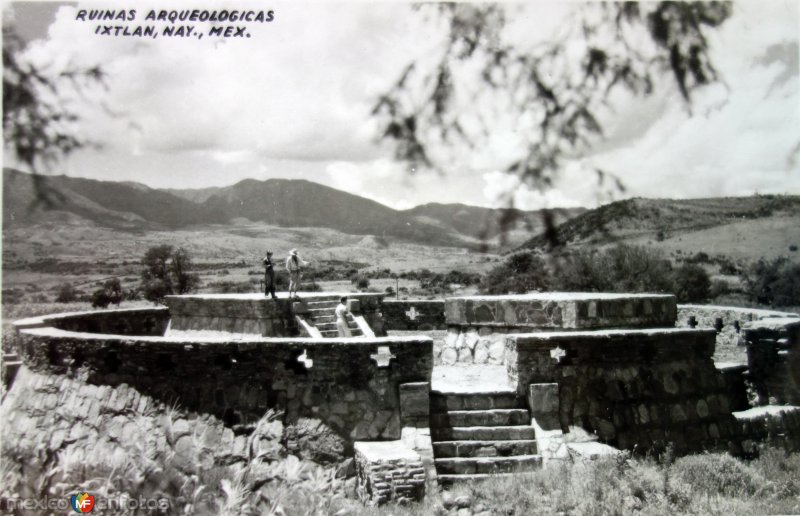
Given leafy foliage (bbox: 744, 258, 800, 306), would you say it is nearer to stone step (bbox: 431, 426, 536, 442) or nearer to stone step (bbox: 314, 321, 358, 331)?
stone step (bbox: 314, 321, 358, 331)

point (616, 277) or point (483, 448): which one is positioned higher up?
point (616, 277)

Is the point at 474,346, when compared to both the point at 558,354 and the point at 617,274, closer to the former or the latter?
the point at 558,354

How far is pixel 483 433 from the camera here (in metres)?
8.62

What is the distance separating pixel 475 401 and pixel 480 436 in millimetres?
519

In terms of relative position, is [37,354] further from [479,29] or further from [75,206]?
[75,206]

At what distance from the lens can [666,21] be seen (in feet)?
38.2

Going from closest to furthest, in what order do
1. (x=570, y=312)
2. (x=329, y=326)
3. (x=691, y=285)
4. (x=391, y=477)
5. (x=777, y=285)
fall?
(x=391, y=477) < (x=570, y=312) < (x=329, y=326) < (x=777, y=285) < (x=691, y=285)

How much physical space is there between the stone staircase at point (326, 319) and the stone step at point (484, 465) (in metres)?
5.64

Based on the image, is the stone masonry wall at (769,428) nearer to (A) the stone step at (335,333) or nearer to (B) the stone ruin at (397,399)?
(B) the stone ruin at (397,399)

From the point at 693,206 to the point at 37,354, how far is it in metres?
42.9

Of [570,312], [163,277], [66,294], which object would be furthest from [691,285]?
[66,294]

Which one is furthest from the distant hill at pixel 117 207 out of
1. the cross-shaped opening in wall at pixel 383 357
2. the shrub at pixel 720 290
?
the shrub at pixel 720 290

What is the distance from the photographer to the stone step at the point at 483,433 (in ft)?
28.1

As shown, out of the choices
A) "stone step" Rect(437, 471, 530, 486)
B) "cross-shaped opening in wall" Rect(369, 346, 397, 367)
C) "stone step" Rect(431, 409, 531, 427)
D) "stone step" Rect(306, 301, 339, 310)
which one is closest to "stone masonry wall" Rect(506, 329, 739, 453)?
"stone step" Rect(431, 409, 531, 427)
